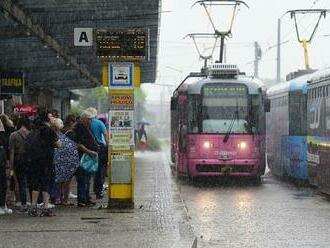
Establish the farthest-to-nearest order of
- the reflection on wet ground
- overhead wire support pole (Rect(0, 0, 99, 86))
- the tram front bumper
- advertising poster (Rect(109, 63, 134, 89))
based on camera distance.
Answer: the tram front bumper → overhead wire support pole (Rect(0, 0, 99, 86)) → advertising poster (Rect(109, 63, 134, 89)) → the reflection on wet ground

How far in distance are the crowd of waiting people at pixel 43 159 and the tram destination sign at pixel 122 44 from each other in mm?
1417

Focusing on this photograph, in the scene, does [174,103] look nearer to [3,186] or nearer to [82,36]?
[82,36]

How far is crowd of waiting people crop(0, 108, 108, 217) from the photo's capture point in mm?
14039

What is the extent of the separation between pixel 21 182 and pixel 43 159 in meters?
1.43

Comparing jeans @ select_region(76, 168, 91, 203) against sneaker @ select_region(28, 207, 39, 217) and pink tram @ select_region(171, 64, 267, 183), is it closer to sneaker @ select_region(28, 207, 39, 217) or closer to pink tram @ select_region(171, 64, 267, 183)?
sneaker @ select_region(28, 207, 39, 217)

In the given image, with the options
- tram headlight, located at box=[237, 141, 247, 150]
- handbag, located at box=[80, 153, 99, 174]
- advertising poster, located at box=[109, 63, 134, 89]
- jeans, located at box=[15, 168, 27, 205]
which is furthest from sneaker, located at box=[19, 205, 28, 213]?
tram headlight, located at box=[237, 141, 247, 150]

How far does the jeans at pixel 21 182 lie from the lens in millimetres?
15131

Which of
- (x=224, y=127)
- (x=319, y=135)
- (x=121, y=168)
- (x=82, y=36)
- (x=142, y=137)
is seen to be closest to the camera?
(x=121, y=168)

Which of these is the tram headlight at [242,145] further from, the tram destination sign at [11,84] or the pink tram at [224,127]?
the tram destination sign at [11,84]

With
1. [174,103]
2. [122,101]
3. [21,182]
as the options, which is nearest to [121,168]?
[122,101]

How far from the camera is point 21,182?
600 inches

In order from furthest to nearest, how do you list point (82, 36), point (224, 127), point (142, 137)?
point (142, 137), point (224, 127), point (82, 36)

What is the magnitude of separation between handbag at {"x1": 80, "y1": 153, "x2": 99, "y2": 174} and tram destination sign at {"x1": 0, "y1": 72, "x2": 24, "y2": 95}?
7.24 meters

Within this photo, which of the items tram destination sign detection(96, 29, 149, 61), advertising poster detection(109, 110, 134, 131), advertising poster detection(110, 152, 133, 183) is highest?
tram destination sign detection(96, 29, 149, 61)
